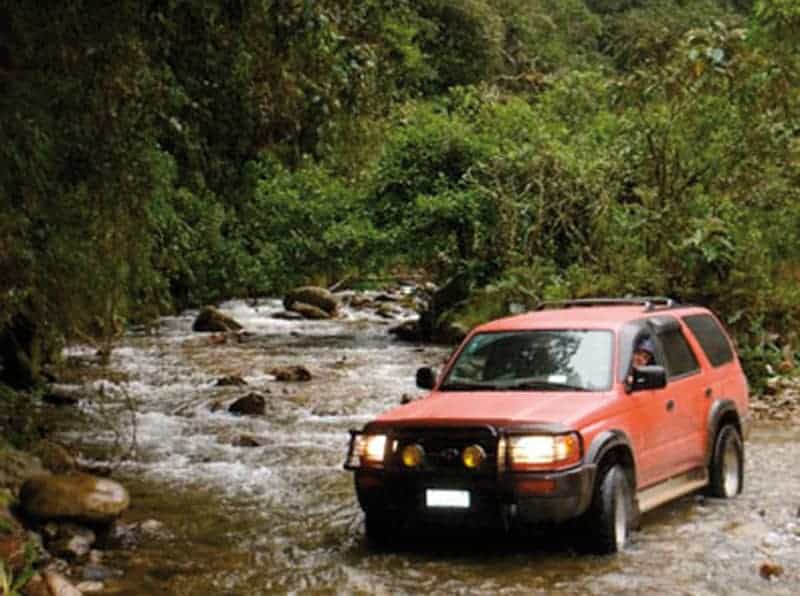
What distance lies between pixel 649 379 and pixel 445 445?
1.69m

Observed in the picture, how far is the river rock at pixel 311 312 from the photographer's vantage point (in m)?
31.8

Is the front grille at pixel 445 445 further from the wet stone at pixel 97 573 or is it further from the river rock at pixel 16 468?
the river rock at pixel 16 468

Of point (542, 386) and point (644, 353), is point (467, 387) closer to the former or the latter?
point (542, 386)

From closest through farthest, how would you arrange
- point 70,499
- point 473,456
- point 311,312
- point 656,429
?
point 473,456 → point 656,429 → point 70,499 → point 311,312

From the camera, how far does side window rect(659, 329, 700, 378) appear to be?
9.49m

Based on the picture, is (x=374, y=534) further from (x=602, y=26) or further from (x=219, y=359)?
(x=602, y=26)

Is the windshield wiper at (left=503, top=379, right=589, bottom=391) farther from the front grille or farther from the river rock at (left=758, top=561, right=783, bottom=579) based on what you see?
the river rock at (left=758, top=561, right=783, bottom=579)

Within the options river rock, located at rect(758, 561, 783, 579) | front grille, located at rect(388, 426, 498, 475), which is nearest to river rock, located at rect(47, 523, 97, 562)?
front grille, located at rect(388, 426, 498, 475)

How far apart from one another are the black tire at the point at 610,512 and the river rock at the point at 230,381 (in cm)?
1178

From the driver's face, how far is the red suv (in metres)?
0.02

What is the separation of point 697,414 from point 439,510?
281 cm

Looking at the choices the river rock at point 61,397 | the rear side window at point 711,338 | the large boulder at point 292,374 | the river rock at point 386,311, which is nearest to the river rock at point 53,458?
the river rock at point 61,397

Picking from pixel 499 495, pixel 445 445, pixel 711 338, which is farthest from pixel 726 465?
pixel 445 445

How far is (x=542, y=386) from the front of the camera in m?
8.70
